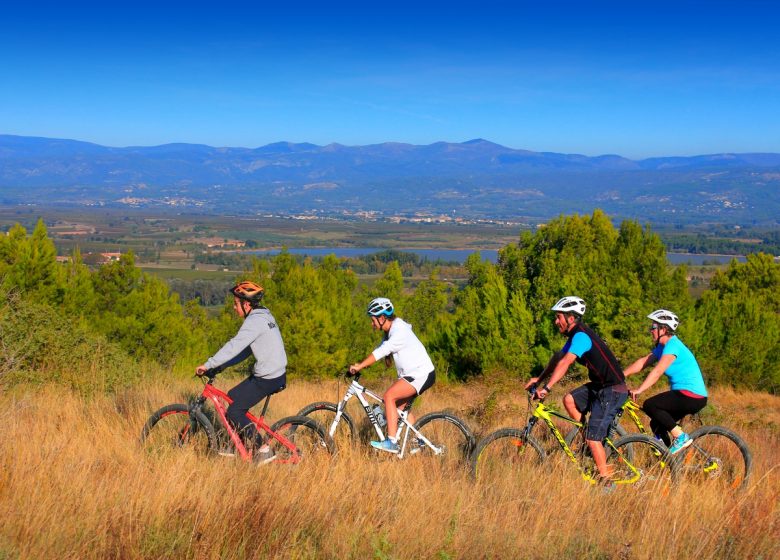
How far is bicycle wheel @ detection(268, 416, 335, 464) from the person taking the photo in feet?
19.3

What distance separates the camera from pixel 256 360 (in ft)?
19.2

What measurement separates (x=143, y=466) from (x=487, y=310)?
1969 centimetres

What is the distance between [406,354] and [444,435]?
831 millimetres

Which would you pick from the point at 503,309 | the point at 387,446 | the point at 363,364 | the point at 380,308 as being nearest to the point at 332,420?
the point at 387,446

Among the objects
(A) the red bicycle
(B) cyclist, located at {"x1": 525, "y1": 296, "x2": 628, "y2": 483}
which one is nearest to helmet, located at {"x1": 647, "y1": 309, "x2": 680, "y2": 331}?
(B) cyclist, located at {"x1": 525, "y1": 296, "x2": 628, "y2": 483}

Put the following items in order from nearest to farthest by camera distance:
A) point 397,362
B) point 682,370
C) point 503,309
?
point 682,370 → point 397,362 → point 503,309

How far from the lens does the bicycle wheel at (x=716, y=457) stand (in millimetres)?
5871

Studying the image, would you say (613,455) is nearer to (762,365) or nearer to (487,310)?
(487,310)

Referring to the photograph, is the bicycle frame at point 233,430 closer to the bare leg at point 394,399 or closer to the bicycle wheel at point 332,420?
the bicycle wheel at point 332,420

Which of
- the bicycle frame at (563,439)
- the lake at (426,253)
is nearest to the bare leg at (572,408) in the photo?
the bicycle frame at (563,439)

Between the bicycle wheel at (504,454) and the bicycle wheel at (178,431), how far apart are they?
217 centimetres

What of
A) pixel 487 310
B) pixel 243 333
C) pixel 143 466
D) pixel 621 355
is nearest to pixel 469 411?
pixel 243 333

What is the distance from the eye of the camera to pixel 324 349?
27.5 m

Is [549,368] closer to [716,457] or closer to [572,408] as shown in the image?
[572,408]
